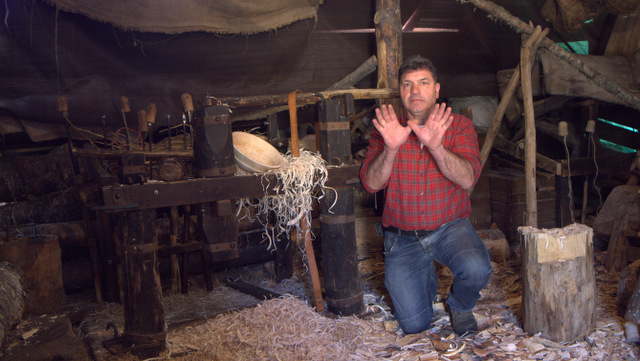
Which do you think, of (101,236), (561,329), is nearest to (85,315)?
(101,236)

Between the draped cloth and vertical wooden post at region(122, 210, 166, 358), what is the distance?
179 cm

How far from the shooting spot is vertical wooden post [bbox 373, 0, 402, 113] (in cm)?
454

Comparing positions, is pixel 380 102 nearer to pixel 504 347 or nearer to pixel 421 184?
pixel 421 184

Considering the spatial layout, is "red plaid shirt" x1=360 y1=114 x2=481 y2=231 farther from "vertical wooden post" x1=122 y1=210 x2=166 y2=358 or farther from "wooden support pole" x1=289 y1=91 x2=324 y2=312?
"vertical wooden post" x1=122 y1=210 x2=166 y2=358

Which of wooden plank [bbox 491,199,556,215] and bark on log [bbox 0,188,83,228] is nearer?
bark on log [bbox 0,188,83,228]

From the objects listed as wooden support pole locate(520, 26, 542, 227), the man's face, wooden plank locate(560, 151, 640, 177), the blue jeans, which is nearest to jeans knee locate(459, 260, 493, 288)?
the blue jeans

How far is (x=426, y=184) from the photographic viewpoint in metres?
3.33

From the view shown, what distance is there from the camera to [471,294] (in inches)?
126

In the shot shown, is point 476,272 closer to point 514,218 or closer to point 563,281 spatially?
point 563,281

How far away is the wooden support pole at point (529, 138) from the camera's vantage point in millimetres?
4695

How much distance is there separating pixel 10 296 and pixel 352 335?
2127mm

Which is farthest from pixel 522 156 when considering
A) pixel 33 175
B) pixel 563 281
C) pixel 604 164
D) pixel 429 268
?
pixel 33 175

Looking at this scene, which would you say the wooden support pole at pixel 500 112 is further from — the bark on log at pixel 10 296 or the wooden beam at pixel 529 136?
the bark on log at pixel 10 296

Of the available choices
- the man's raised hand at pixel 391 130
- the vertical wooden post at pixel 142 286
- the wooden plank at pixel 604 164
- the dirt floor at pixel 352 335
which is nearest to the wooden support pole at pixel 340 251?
the dirt floor at pixel 352 335
